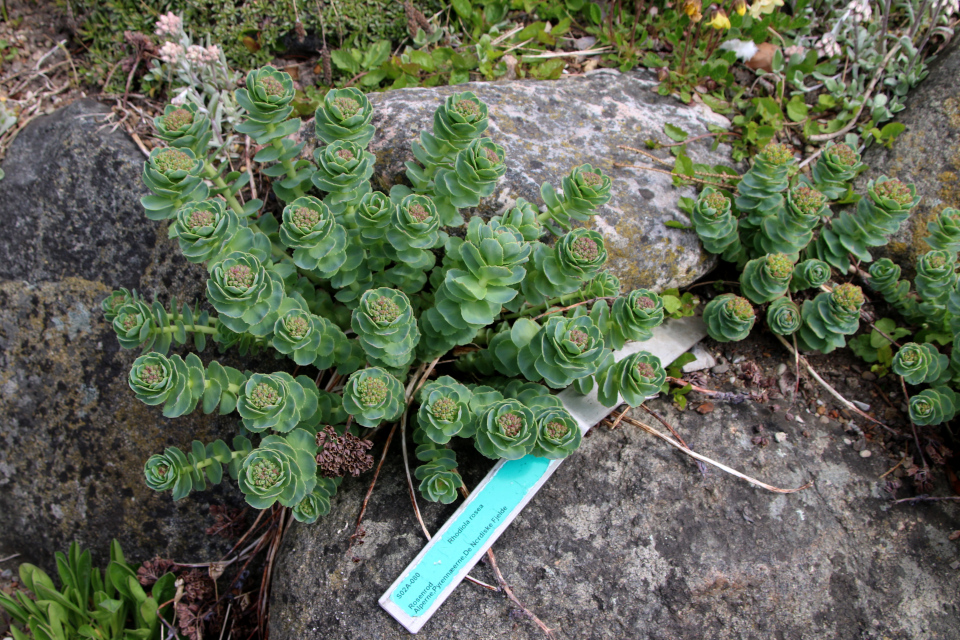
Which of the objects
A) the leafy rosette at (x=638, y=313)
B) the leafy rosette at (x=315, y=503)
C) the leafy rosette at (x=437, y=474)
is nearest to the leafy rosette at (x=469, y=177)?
the leafy rosette at (x=638, y=313)

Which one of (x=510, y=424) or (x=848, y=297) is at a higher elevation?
(x=848, y=297)

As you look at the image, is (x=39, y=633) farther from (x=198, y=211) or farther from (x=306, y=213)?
(x=306, y=213)

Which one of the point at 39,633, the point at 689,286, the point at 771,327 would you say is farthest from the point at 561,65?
the point at 39,633

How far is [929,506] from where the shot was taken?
254 centimetres

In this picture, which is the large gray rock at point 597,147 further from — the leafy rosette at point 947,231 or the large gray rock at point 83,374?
the large gray rock at point 83,374

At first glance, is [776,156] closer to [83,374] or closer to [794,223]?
[794,223]

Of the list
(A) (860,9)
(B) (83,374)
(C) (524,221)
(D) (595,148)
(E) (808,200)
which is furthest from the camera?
(A) (860,9)

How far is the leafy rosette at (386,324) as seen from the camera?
2.08 metres

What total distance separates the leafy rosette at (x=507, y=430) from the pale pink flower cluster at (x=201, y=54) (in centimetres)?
230

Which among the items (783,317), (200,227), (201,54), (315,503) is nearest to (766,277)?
(783,317)

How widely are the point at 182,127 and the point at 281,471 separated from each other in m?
1.23

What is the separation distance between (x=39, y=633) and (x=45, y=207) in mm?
1883

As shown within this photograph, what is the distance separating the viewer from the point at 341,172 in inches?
86.8

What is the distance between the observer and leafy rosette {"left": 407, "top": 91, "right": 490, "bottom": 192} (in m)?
2.25
